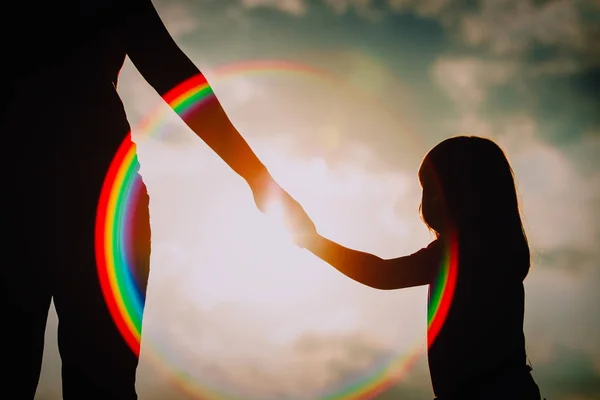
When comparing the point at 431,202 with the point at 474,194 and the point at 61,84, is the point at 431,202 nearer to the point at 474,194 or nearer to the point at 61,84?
the point at 474,194

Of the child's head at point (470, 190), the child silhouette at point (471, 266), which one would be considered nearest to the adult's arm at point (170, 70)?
the child silhouette at point (471, 266)

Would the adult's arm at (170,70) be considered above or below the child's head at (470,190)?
below

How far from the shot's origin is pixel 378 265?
2.98 meters

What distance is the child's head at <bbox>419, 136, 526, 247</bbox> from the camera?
3131mm

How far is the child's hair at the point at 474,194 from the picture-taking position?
3092 mm

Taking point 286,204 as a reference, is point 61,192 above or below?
below

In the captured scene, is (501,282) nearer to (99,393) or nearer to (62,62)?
(99,393)

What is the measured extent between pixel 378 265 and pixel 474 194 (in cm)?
82

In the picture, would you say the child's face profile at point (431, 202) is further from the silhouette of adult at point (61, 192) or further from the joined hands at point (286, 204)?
the silhouette of adult at point (61, 192)

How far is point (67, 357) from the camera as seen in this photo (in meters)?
1.66

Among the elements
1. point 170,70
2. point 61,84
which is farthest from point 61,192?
point 170,70

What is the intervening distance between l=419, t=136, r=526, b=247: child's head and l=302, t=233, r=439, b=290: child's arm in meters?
0.28

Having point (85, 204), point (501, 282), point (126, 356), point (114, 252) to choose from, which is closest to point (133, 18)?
point (85, 204)

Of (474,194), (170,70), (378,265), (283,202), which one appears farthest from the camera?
(474,194)
